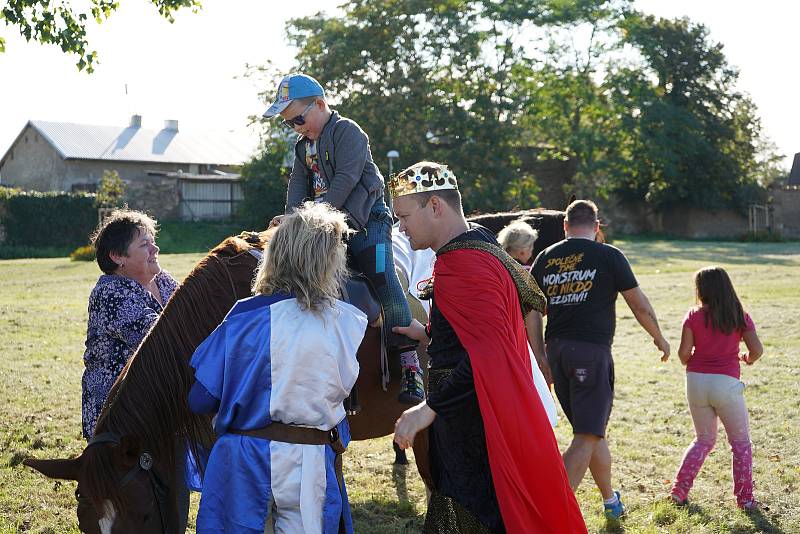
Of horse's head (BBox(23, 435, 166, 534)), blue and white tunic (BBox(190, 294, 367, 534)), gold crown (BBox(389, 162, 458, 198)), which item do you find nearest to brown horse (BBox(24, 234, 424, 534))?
horse's head (BBox(23, 435, 166, 534))

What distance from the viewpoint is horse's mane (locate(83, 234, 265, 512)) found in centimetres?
314

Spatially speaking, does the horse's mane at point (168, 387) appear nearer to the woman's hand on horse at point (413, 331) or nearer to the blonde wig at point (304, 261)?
the blonde wig at point (304, 261)

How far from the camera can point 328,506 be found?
3121 mm

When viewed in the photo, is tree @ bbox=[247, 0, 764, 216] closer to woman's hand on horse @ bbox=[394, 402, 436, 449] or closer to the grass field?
the grass field

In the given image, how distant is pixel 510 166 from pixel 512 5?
25.5ft

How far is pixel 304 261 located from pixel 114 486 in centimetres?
117

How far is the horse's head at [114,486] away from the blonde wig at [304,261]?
86cm

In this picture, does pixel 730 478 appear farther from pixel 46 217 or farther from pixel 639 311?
pixel 46 217

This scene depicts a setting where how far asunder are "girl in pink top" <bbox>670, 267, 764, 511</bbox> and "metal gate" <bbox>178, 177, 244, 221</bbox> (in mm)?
35659

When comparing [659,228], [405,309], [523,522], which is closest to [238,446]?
[523,522]

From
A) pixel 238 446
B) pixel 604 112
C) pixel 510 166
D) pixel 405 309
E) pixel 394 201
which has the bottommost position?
pixel 238 446

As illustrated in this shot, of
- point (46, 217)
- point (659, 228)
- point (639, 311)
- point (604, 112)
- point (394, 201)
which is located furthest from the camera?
point (659, 228)

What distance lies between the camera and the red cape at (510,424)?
2973 mm

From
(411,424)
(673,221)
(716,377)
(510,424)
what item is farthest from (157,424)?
(673,221)
